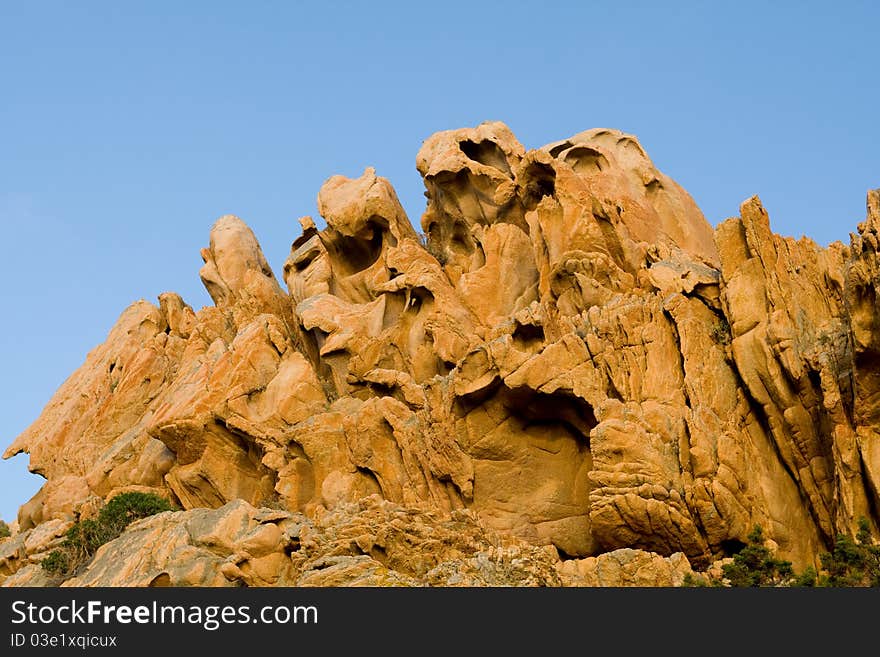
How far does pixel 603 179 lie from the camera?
53562mm

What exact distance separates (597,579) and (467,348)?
13798 mm

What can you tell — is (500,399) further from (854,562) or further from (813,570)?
(854,562)

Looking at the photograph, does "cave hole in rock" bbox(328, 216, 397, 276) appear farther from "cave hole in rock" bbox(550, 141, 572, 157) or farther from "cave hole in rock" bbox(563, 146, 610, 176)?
"cave hole in rock" bbox(563, 146, 610, 176)

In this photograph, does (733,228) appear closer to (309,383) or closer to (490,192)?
(490,192)

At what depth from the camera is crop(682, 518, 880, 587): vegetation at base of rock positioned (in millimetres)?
35750

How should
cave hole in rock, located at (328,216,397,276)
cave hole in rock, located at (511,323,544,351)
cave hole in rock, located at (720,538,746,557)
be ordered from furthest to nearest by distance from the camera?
cave hole in rock, located at (328,216,397,276) < cave hole in rock, located at (511,323,544,351) < cave hole in rock, located at (720,538,746,557)

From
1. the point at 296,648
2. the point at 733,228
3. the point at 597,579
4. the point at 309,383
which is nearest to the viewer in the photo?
the point at 296,648

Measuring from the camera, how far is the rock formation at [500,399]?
133ft

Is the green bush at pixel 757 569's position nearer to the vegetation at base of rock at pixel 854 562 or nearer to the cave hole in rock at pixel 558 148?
the vegetation at base of rock at pixel 854 562

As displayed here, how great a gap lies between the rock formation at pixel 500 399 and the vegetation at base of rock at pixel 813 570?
1.13m

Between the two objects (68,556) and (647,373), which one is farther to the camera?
(68,556)

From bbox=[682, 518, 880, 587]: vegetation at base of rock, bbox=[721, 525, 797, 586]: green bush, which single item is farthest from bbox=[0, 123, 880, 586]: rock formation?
bbox=[721, 525, 797, 586]: green bush

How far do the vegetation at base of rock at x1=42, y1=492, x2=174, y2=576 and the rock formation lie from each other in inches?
61.8

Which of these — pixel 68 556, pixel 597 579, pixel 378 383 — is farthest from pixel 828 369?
pixel 68 556
